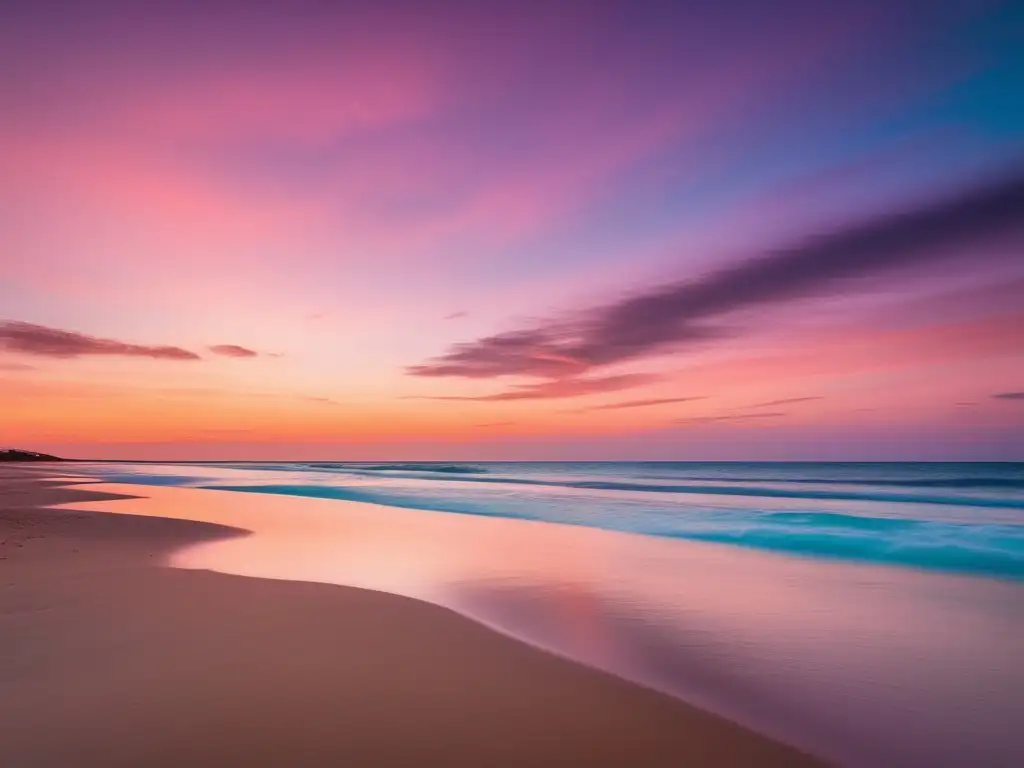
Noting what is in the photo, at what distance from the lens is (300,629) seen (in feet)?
21.6

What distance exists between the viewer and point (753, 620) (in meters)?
7.51

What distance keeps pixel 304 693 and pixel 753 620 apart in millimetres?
5394

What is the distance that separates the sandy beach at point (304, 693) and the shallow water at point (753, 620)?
0.65m

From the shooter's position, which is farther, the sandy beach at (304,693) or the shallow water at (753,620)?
the shallow water at (753,620)

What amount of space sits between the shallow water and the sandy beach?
2.12 ft

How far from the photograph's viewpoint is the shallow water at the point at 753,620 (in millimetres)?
4727

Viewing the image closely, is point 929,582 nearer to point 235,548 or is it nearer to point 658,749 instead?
point 658,749

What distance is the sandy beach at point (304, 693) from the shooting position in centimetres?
403

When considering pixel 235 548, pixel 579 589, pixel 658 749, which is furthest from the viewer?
pixel 235 548

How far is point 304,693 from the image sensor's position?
488 cm

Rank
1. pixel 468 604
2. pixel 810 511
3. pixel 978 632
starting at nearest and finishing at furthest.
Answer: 1. pixel 978 632
2. pixel 468 604
3. pixel 810 511

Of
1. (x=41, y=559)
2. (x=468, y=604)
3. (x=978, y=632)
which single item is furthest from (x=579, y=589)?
(x=41, y=559)

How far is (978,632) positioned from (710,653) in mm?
3687

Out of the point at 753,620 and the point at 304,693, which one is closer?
the point at 304,693
